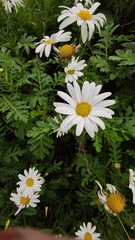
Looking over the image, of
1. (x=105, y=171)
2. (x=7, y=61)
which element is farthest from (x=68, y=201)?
(x=7, y=61)

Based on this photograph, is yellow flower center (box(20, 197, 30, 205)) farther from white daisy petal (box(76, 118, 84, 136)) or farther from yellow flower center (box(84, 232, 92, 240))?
white daisy petal (box(76, 118, 84, 136))

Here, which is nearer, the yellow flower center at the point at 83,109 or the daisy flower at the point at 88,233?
the yellow flower center at the point at 83,109

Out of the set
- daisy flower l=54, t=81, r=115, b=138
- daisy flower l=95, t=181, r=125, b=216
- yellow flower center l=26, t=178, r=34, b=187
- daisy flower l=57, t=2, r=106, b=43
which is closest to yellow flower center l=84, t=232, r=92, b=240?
daisy flower l=95, t=181, r=125, b=216

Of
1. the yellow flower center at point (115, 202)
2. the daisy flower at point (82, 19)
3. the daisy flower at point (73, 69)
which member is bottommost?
the yellow flower center at point (115, 202)

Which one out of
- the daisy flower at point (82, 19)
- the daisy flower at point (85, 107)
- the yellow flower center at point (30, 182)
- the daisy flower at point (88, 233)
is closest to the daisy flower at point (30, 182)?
the yellow flower center at point (30, 182)

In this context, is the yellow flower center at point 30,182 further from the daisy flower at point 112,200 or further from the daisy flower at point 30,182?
the daisy flower at point 112,200

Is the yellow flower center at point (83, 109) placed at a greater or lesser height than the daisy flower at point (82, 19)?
lesser

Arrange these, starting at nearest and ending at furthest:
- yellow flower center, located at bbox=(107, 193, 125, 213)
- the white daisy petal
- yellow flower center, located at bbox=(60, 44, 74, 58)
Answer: the white daisy petal, yellow flower center, located at bbox=(107, 193, 125, 213), yellow flower center, located at bbox=(60, 44, 74, 58)

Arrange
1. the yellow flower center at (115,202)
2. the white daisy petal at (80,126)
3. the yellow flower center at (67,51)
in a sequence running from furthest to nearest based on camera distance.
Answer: the yellow flower center at (67,51)
the yellow flower center at (115,202)
the white daisy petal at (80,126)

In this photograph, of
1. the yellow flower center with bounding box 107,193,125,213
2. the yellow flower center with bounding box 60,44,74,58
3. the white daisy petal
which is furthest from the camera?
the yellow flower center with bounding box 60,44,74,58
